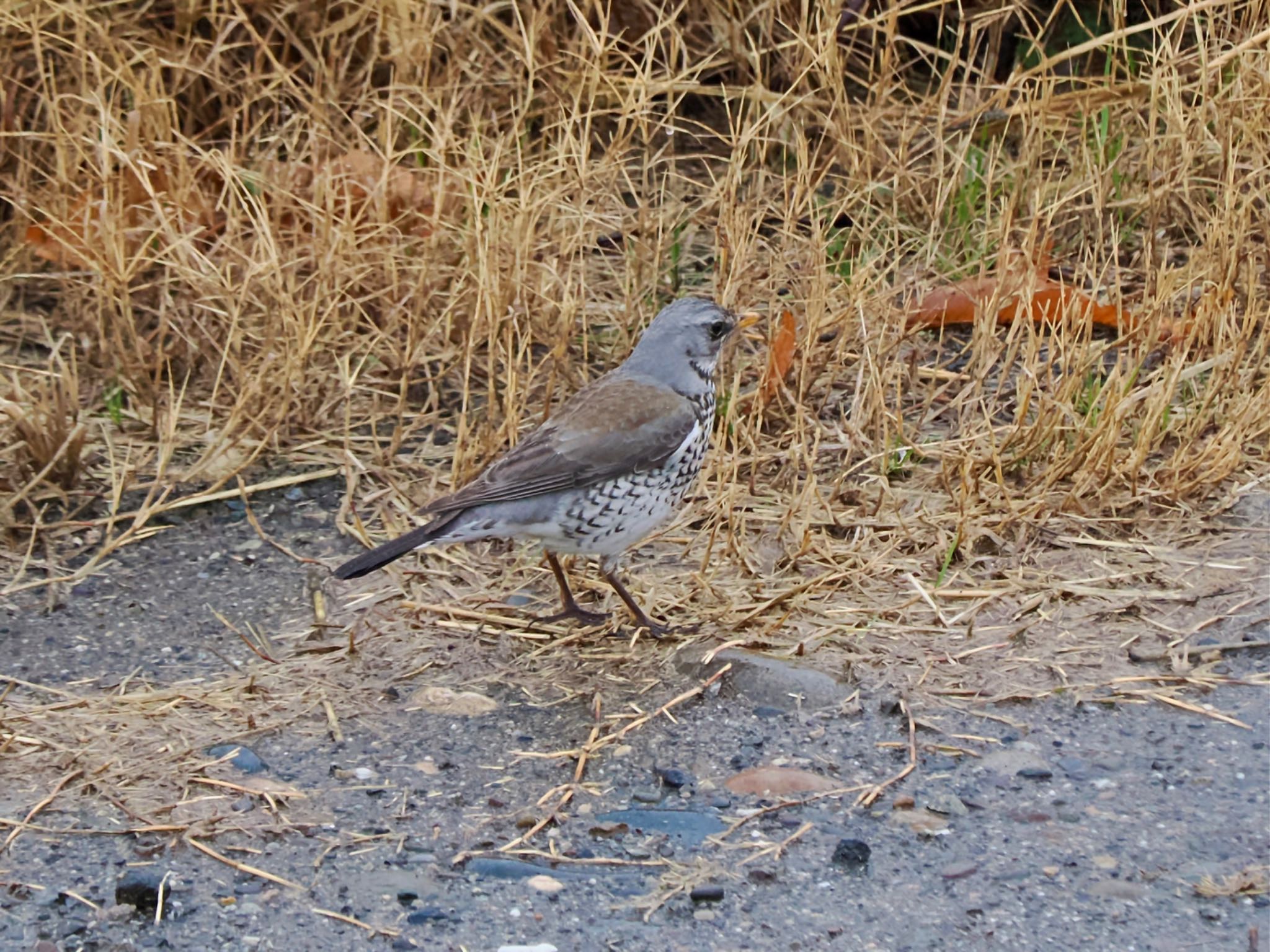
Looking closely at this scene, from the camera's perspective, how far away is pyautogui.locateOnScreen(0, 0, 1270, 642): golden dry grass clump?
4.84 metres

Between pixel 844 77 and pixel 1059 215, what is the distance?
1.31 metres

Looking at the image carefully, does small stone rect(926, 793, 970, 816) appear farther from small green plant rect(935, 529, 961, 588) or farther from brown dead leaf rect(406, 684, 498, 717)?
brown dead leaf rect(406, 684, 498, 717)

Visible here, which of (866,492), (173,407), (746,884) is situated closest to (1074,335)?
(866,492)

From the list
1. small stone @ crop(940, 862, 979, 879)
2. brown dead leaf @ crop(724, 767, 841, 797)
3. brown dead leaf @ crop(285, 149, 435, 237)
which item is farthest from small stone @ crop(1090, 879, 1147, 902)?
brown dead leaf @ crop(285, 149, 435, 237)

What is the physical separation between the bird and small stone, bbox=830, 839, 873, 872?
42.3 inches

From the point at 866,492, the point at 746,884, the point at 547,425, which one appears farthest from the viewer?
the point at 866,492

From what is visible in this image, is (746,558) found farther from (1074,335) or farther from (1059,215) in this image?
(1059,215)

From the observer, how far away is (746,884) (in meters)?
3.30

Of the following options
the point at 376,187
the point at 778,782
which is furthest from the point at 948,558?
the point at 376,187

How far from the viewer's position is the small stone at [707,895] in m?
3.26

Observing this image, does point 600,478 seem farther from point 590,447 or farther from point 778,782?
point 778,782

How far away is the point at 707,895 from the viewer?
3256 mm

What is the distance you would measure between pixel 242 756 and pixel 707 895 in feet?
3.71

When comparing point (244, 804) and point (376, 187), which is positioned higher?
point (376, 187)
